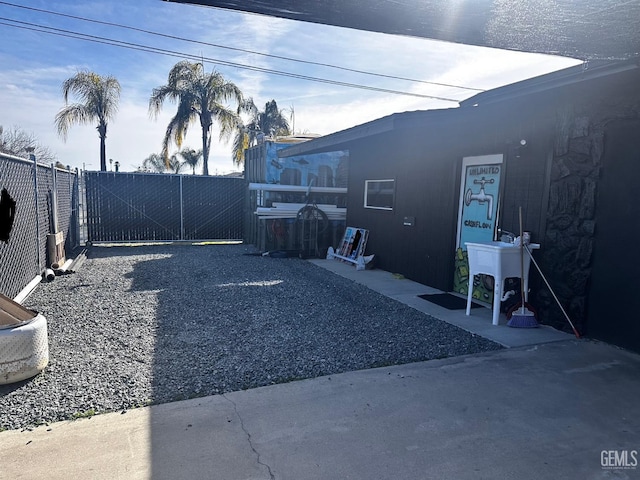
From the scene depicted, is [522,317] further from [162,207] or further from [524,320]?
[162,207]

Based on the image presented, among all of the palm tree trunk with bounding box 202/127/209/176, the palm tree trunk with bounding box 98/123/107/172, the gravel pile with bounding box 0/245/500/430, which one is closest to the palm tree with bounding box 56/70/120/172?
the palm tree trunk with bounding box 98/123/107/172

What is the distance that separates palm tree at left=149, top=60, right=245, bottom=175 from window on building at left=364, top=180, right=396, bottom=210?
10.3m

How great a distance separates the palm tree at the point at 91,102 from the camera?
15766 millimetres

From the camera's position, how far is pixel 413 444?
257 centimetres

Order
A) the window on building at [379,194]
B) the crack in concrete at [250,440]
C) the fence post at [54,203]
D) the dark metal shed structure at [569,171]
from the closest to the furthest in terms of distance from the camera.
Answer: the crack in concrete at [250,440] → the dark metal shed structure at [569,171] → the fence post at [54,203] → the window on building at [379,194]

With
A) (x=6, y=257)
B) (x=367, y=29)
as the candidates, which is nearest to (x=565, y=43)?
(x=367, y=29)

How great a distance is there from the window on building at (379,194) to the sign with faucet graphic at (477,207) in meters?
2.07

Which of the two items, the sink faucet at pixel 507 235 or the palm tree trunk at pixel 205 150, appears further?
the palm tree trunk at pixel 205 150

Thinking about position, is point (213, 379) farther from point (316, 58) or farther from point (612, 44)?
point (316, 58)

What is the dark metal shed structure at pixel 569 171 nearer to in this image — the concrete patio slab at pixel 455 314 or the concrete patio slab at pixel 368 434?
the concrete patio slab at pixel 455 314

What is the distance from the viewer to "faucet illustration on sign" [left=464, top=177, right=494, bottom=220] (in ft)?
19.6

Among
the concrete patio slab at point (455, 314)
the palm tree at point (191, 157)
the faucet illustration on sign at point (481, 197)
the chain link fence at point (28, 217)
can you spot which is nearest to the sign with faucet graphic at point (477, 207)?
the faucet illustration on sign at point (481, 197)

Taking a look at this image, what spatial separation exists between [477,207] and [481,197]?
168 millimetres

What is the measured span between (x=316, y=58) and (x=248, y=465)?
542 inches
